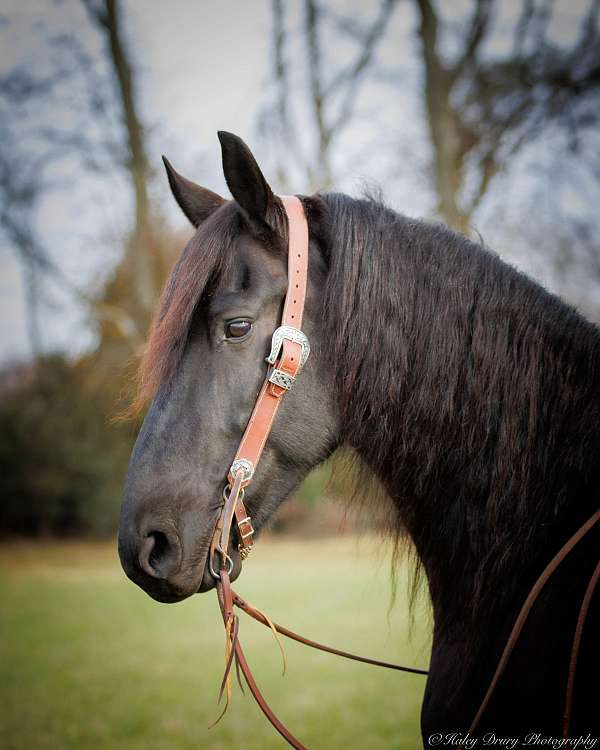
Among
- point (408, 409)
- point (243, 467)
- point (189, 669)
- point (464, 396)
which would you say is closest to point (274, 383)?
point (243, 467)

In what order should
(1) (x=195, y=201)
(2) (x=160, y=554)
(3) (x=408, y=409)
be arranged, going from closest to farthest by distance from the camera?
1. (2) (x=160, y=554)
2. (3) (x=408, y=409)
3. (1) (x=195, y=201)

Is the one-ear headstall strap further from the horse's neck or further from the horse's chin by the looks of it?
the horse's neck

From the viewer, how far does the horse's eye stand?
1.95 meters

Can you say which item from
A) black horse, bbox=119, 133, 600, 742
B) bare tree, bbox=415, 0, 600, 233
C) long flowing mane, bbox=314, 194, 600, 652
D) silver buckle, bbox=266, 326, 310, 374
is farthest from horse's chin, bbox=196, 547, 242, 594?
bare tree, bbox=415, 0, 600, 233

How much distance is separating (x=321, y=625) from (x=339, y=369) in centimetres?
754

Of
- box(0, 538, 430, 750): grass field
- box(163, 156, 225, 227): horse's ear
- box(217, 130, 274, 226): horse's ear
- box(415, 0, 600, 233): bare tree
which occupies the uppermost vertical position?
box(415, 0, 600, 233): bare tree

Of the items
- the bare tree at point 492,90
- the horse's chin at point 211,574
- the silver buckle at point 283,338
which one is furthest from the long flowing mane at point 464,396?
the bare tree at point 492,90

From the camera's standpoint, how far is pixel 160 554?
1.83 meters

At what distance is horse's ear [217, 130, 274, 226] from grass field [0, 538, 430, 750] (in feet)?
5.17

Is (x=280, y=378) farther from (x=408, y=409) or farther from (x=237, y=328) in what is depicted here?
(x=408, y=409)

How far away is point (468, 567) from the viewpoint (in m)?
1.89

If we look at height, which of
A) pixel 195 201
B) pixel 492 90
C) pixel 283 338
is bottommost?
pixel 283 338

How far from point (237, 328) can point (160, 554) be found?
0.81m

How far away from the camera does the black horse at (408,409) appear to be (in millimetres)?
1810
